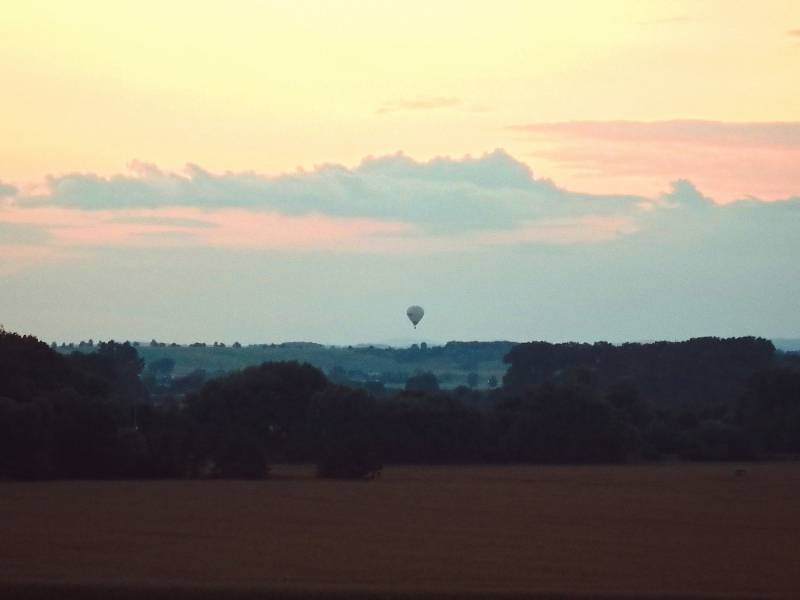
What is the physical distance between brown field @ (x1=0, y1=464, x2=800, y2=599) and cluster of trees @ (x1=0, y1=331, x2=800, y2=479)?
421 centimetres

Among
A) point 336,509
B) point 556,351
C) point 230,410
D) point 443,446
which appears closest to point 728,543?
point 336,509

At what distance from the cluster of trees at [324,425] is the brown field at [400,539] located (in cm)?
421

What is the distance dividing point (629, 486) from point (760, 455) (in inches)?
1038

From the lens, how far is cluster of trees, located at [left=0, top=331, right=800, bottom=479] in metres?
62.9

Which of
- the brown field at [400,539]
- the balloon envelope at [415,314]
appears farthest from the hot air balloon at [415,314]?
the brown field at [400,539]

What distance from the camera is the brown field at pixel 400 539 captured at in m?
29.2

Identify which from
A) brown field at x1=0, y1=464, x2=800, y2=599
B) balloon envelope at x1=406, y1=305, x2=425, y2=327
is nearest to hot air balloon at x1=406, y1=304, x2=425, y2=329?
balloon envelope at x1=406, y1=305, x2=425, y2=327

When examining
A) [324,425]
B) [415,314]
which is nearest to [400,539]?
[324,425]

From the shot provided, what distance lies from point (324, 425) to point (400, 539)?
38.1 metres

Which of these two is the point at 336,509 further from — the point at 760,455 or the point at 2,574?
the point at 760,455

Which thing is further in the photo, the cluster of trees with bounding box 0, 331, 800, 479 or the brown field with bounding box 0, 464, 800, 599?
the cluster of trees with bounding box 0, 331, 800, 479

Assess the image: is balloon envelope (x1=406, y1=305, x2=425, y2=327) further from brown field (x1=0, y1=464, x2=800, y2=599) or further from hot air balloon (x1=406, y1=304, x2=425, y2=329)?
brown field (x1=0, y1=464, x2=800, y2=599)

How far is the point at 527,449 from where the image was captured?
259 feet

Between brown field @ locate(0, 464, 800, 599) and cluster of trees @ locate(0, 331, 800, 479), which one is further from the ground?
cluster of trees @ locate(0, 331, 800, 479)
